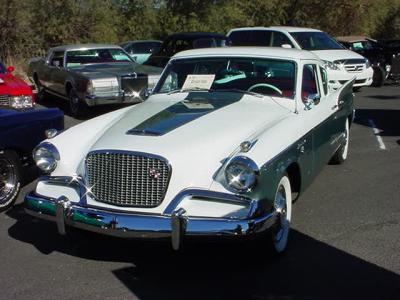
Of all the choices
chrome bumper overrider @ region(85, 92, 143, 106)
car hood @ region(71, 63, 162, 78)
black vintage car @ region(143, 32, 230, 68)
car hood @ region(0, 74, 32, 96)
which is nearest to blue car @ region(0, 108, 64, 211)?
car hood @ region(0, 74, 32, 96)

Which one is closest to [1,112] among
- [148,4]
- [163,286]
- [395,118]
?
[163,286]

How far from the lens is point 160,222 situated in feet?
12.7

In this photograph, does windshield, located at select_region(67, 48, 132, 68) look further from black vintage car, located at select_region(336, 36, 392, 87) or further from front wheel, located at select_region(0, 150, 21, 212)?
black vintage car, located at select_region(336, 36, 392, 87)

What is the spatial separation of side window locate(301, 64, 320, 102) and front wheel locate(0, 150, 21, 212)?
2.95 m

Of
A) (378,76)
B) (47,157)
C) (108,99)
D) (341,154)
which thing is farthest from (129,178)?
(378,76)

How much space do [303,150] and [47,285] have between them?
2.39 metres

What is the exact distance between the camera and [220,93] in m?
5.51

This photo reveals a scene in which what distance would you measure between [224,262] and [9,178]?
102 inches

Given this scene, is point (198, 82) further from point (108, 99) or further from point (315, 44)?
point (315, 44)

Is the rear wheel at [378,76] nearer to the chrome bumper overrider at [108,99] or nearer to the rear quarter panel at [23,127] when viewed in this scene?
the chrome bumper overrider at [108,99]

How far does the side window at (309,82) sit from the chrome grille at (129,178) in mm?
2038

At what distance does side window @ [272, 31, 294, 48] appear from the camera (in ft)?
45.7

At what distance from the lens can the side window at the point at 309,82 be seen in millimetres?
5588

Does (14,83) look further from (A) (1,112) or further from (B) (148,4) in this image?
(B) (148,4)
